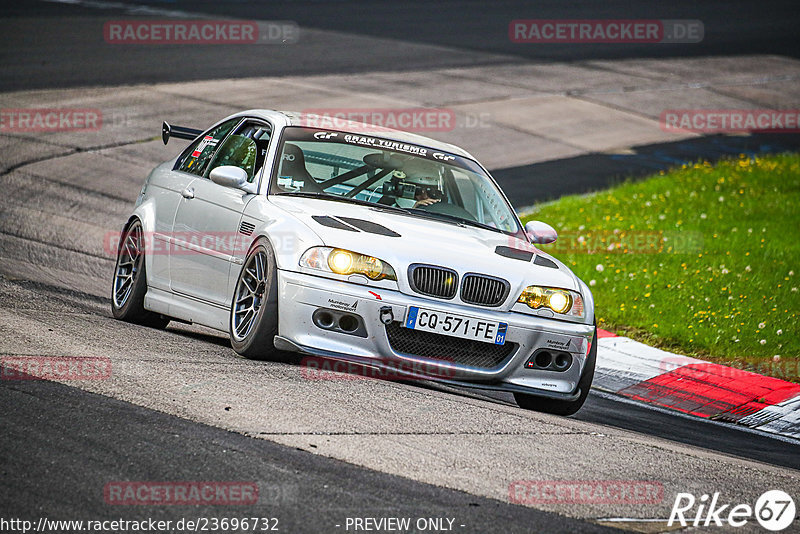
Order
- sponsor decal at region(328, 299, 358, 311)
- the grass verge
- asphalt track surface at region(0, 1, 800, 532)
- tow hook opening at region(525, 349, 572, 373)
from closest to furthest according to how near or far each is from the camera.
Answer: asphalt track surface at region(0, 1, 800, 532), sponsor decal at region(328, 299, 358, 311), tow hook opening at region(525, 349, 572, 373), the grass verge

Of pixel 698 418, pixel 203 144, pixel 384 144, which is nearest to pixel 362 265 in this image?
pixel 384 144

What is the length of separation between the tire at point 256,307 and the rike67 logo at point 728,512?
2507 mm

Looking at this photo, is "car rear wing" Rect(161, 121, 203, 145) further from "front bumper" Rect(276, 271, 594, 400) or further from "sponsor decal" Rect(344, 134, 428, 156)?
"front bumper" Rect(276, 271, 594, 400)

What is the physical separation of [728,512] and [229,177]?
3.74 metres

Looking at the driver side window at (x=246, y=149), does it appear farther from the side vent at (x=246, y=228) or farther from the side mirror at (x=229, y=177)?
the side vent at (x=246, y=228)

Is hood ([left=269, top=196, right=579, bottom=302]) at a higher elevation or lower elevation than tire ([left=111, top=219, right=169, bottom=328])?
higher

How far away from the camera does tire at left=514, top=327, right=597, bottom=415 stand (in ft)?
23.1

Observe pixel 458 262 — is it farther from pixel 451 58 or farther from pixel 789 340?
pixel 451 58

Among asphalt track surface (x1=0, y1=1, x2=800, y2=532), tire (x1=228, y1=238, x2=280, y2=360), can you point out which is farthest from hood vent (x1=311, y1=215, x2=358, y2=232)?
asphalt track surface (x1=0, y1=1, x2=800, y2=532)

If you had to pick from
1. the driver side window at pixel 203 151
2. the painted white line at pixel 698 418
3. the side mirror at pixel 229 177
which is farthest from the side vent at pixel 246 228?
the painted white line at pixel 698 418

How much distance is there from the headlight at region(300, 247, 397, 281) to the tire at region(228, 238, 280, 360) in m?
0.23

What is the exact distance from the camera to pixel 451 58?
25953 mm

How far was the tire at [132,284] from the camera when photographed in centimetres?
820

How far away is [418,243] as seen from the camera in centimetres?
677
